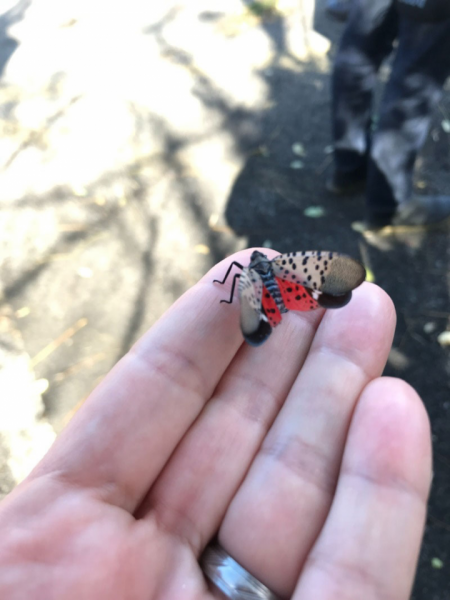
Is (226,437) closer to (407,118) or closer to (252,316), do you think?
(252,316)

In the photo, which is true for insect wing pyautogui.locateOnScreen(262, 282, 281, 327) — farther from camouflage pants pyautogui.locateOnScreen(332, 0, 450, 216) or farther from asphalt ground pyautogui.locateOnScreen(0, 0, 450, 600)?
camouflage pants pyautogui.locateOnScreen(332, 0, 450, 216)

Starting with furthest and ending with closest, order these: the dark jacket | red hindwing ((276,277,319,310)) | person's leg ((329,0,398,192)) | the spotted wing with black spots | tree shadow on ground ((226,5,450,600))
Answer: person's leg ((329,0,398,192))
tree shadow on ground ((226,5,450,600))
the dark jacket
red hindwing ((276,277,319,310))
the spotted wing with black spots

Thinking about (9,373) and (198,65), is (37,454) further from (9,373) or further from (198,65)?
(198,65)

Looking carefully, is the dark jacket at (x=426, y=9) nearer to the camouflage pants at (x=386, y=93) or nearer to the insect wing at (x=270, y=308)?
the camouflage pants at (x=386, y=93)

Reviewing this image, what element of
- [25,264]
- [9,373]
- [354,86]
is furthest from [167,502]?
[354,86]

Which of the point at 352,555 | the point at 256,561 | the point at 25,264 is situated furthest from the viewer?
the point at 25,264

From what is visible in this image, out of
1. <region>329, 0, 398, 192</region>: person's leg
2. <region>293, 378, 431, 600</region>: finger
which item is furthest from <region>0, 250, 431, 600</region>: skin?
<region>329, 0, 398, 192</region>: person's leg

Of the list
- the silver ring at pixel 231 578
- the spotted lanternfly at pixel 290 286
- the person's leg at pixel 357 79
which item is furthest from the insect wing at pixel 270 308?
the person's leg at pixel 357 79
